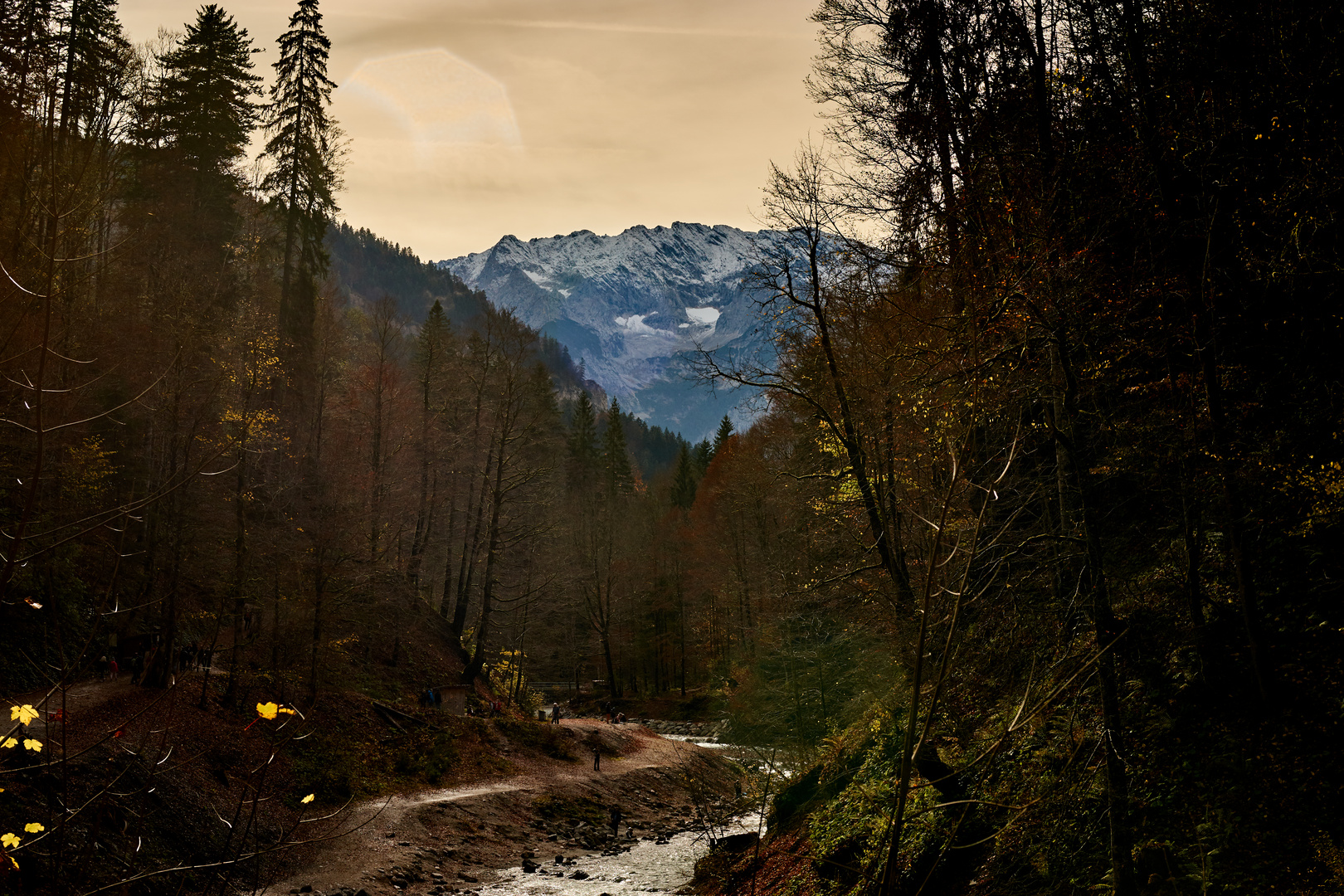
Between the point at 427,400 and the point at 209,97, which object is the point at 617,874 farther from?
the point at 209,97

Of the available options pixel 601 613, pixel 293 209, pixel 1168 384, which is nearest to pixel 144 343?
pixel 293 209

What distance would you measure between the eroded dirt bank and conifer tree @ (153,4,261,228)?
23276 mm

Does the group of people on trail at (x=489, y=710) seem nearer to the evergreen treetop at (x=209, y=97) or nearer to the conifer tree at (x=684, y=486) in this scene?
the evergreen treetop at (x=209, y=97)

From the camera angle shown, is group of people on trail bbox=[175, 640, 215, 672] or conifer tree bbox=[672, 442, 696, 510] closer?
group of people on trail bbox=[175, 640, 215, 672]

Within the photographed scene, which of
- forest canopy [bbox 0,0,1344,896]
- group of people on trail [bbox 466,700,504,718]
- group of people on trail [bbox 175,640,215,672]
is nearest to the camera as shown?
forest canopy [bbox 0,0,1344,896]

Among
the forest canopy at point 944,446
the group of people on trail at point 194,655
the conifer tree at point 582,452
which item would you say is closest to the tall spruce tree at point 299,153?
the forest canopy at point 944,446

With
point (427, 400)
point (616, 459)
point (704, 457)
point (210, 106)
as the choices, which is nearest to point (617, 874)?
point (427, 400)

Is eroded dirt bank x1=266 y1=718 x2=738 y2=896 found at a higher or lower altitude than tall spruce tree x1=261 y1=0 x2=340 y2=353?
lower

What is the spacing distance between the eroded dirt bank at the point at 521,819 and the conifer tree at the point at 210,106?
23276mm

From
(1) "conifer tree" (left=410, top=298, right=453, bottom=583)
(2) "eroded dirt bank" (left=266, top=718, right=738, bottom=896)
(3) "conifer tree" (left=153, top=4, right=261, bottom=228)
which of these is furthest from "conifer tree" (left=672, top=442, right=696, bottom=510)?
(3) "conifer tree" (left=153, top=4, right=261, bottom=228)

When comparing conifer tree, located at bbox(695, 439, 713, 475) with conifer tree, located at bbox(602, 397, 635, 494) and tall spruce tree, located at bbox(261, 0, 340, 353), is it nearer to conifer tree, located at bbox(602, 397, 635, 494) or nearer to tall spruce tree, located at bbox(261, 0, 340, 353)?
conifer tree, located at bbox(602, 397, 635, 494)

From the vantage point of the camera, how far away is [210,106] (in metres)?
29.5

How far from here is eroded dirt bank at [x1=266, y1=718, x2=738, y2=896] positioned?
15.9m

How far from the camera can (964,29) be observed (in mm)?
11703
